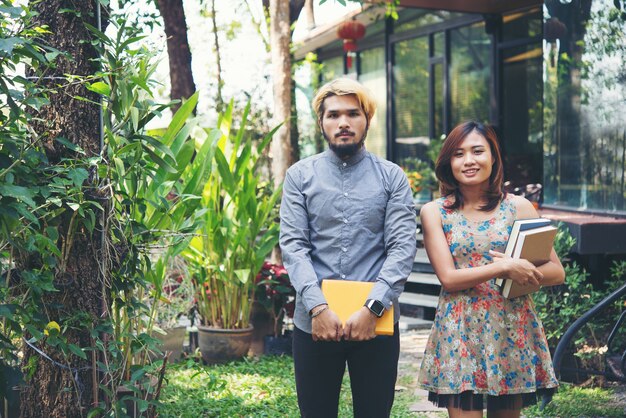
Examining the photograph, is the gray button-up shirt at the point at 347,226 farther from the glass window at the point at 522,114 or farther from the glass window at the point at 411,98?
the glass window at the point at 411,98

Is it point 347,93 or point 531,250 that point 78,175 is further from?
point 531,250

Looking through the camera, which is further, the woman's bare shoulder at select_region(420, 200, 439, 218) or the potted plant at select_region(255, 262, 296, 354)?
the potted plant at select_region(255, 262, 296, 354)

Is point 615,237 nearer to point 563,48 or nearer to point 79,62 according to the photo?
point 563,48

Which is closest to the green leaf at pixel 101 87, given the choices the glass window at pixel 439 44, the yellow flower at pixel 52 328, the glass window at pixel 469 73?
the yellow flower at pixel 52 328

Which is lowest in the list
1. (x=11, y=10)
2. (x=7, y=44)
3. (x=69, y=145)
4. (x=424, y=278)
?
(x=424, y=278)

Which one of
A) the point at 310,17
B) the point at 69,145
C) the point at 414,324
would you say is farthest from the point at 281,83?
the point at 310,17

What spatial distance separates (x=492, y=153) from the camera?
303cm

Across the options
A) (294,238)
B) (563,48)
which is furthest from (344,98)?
(563,48)

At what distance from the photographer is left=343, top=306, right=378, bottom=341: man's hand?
2678 mm

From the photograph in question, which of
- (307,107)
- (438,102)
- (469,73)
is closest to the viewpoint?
(469,73)

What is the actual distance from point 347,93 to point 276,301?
12.5 ft

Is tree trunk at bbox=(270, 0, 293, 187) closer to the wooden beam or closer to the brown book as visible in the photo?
the wooden beam

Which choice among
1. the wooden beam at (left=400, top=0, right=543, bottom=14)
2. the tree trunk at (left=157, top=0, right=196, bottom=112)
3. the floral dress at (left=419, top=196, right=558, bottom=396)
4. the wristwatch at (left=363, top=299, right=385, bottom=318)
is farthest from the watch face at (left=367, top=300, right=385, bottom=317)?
the wooden beam at (left=400, top=0, right=543, bottom=14)

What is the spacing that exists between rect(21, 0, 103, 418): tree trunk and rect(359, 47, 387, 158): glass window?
1074 centimetres
